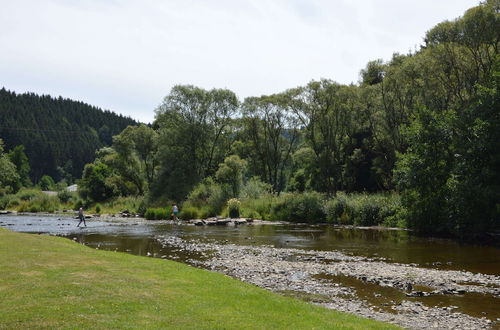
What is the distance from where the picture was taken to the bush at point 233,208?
58.6 metres

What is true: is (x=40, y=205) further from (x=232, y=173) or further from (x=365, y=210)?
(x=365, y=210)

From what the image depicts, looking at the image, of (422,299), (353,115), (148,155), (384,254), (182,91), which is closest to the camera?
(422,299)

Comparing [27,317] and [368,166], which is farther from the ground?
[368,166]

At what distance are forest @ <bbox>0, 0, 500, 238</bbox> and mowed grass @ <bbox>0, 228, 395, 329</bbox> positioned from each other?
2666cm

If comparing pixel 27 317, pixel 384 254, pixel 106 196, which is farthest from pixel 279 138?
pixel 27 317

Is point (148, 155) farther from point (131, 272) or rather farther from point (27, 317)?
point (27, 317)

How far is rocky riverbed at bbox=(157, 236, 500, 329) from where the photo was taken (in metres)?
13.8

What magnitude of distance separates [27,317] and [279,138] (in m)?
79.7

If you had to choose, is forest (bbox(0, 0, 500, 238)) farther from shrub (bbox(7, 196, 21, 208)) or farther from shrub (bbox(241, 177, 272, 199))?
shrub (bbox(7, 196, 21, 208))

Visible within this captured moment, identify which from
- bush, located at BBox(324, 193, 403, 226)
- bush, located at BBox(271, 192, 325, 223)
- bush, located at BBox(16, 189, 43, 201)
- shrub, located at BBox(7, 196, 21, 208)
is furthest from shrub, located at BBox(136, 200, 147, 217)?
bush, located at BBox(324, 193, 403, 226)

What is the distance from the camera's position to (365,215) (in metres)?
47.6

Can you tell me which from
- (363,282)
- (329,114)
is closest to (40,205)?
(329,114)

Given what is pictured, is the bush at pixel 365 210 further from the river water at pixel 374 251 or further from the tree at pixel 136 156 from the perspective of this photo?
the tree at pixel 136 156

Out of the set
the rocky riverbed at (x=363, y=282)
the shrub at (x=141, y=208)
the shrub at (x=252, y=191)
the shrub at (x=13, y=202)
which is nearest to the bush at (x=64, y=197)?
the shrub at (x=13, y=202)
